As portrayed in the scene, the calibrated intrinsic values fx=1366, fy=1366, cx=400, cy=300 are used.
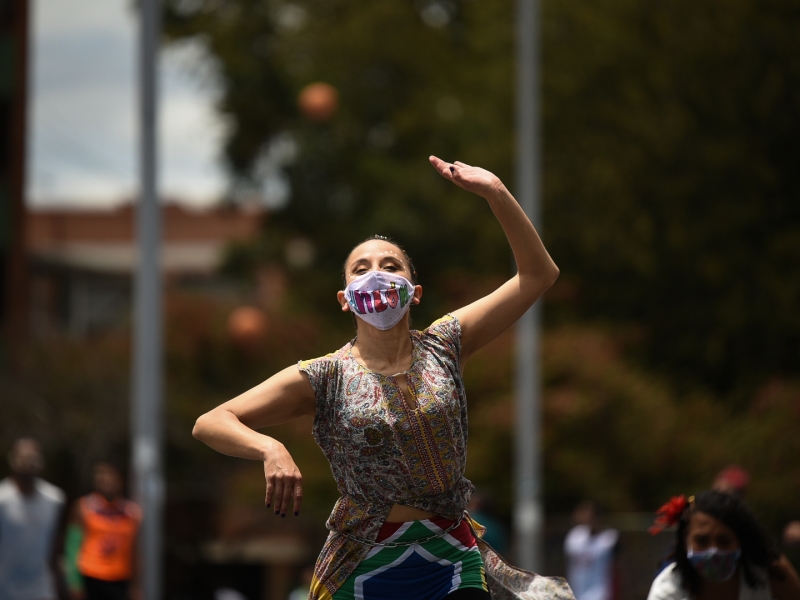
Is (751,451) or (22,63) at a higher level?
(22,63)

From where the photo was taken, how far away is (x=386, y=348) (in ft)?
14.9

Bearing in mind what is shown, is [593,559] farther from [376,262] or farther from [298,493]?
[298,493]

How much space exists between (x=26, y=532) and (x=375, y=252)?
5840 millimetres

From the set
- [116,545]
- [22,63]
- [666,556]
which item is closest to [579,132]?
[22,63]

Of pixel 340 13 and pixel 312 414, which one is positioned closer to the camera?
pixel 312 414

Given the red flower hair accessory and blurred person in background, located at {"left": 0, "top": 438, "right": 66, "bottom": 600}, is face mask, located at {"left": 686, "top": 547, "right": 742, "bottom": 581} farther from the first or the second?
blurred person in background, located at {"left": 0, "top": 438, "right": 66, "bottom": 600}

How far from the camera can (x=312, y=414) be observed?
4516mm

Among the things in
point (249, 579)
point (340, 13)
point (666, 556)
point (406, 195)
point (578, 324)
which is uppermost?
point (340, 13)

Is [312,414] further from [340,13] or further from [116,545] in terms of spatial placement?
[340,13]

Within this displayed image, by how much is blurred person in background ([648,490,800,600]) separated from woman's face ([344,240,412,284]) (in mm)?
1688

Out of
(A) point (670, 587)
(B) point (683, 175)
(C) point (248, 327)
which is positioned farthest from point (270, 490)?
(B) point (683, 175)

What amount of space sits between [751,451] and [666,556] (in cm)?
1576

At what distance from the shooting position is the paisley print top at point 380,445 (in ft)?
14.2

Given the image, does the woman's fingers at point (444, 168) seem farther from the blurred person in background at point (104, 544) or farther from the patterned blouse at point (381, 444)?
the blurred person in background at point (104, 544)
